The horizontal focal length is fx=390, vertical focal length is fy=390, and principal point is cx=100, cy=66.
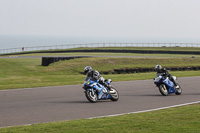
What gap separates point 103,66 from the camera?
131 feet

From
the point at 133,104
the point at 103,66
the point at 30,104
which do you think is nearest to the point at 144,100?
the point at 133,104

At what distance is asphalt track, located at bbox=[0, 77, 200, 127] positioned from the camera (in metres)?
11.5

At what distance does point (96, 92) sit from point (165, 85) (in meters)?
4.26

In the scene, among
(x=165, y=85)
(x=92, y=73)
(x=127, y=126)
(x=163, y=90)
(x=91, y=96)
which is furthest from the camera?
(x=165, y=85)

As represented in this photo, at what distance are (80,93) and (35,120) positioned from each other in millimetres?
7485

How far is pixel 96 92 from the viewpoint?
15.2 metres

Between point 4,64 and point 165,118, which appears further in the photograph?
point 4,64

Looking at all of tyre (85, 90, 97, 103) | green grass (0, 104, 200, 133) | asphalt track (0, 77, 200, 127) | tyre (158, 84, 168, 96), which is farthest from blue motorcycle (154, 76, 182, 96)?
green grass (0, 104, 200, 133)

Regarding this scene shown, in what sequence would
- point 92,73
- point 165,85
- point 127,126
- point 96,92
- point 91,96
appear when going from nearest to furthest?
point 127,126 < point 92,73 < point 91,96 < point 96,92 < point 165,85

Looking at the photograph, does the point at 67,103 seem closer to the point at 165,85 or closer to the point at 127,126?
the point at 165,85

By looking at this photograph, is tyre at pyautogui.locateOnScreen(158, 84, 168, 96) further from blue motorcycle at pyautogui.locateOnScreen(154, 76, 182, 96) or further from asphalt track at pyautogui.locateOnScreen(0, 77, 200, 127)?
asphalt track at pyautogui.locateOnScreen(0, 77, 200, 127)

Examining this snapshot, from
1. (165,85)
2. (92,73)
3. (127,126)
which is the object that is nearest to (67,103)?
(92,73)

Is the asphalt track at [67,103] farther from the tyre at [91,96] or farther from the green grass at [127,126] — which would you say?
the green grass at [127,126]

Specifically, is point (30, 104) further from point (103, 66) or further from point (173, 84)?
point (103, 66)
